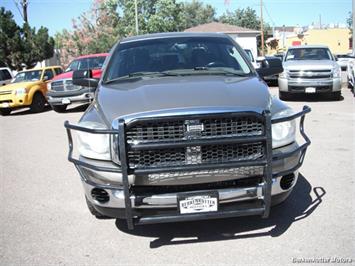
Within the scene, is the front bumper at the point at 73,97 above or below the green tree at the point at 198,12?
below

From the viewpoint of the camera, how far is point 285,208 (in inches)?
197

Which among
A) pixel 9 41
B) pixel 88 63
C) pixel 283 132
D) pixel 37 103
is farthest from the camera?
pixel 9 41

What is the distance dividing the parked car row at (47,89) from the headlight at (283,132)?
1139 cm

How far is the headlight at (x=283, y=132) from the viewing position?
4.08 metres

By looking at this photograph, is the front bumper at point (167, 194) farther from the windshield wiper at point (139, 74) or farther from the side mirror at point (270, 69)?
the side mirror at point (270, 69)

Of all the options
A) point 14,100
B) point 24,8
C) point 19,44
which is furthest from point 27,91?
point 24,8

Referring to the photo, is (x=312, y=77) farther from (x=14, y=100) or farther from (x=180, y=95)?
(x=180, y=95)

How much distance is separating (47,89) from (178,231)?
13599 millimetres

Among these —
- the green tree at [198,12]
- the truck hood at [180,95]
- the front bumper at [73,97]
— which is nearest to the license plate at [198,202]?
the truck hood at [180,95]

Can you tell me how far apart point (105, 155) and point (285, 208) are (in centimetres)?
215

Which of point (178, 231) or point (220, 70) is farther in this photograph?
point (220, 70)

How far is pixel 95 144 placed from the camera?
4.02 meters

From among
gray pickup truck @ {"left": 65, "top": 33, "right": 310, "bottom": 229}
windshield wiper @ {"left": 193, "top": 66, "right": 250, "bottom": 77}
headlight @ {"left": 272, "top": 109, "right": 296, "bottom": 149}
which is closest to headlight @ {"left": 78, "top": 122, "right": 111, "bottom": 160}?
gray pickup truck @ {"left": 65, "top": 33, "right": 310, "bottom": 229}

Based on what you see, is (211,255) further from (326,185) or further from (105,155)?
(326,185)
